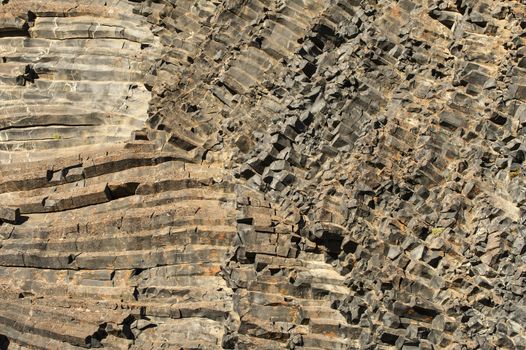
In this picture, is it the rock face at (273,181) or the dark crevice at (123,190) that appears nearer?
the rock face at (273,181)

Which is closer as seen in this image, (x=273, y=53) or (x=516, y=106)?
(x=516, y=106)

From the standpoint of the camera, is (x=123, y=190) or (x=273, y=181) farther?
(x=123, y=190)

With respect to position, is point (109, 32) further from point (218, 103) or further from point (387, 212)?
point (387, 212)

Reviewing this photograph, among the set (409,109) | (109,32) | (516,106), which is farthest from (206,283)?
(109,32)

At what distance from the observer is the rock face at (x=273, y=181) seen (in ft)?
95.6

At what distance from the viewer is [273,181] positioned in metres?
32.9

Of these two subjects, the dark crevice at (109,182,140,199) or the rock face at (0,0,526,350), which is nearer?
the rock face at (0,0,526,350)

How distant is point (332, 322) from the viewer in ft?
95.3

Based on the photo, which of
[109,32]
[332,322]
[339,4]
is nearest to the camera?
[332,322]

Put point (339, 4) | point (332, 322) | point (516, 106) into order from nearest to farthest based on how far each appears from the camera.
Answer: point (332, 322) → point (516, 106) → point (339, 4)

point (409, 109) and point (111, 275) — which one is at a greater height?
point (409, 109)

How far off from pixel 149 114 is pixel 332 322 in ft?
37.0

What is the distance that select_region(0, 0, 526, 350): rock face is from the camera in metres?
29.1

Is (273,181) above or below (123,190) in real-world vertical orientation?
above
